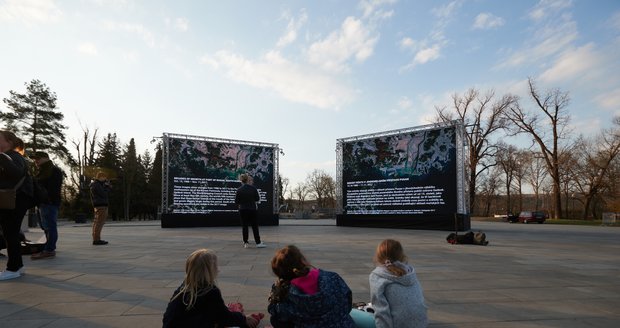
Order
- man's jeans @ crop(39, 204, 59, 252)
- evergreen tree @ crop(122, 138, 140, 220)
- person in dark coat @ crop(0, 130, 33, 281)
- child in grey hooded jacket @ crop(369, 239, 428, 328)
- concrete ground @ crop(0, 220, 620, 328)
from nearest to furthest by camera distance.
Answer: child in grey hooded jacket @ crop(369, 239, 428, 328), concrete ground @ crop(0, 220, 620, 328), person in dark coat @ crop(0, 130, 33, 281), man's jeans @ crop(39, 204, 59, 252), evergreen tree @ crop(122, 138, 140, 220)

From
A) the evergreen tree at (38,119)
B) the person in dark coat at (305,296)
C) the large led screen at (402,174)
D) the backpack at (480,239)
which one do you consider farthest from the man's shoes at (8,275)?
the evergreen tree at (38,119)

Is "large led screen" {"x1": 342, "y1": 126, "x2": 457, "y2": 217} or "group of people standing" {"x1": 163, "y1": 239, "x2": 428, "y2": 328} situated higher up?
"large led screen" {"x1": 342, "y1": 126, "x2": 457, "y2": 217}

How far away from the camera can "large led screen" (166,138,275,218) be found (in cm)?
2028

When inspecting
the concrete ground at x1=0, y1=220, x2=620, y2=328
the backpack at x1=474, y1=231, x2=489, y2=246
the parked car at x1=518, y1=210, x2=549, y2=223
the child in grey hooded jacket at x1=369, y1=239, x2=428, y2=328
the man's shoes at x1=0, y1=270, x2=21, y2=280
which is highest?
the child in grey hooded jacket at x1=369, y1=239, x2=428, y2=328

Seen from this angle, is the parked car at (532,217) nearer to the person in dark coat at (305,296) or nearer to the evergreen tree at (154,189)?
the person in dark coat at (305,296)

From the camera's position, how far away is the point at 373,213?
2052 cm

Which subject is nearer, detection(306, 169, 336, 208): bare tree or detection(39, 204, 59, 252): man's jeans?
detection(39, 204, 59, 252): man's jeans

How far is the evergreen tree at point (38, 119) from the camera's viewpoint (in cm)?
3216

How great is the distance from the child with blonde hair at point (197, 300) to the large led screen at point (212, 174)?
60.5 ft

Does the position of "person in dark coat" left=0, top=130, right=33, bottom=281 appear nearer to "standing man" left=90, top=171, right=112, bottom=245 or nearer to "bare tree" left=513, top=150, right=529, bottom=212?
Answer: "standing man" left=90, top=171, right=112, bottom=245

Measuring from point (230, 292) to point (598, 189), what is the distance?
50.8m

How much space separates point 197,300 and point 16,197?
434 centimetres

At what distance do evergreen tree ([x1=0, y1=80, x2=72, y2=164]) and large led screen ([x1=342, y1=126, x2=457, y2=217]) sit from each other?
26.4 m

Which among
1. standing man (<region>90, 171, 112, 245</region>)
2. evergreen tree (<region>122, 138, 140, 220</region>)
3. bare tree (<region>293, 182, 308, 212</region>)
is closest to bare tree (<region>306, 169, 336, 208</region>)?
bare tree (<region>293, 182, 308, 212</region>)
